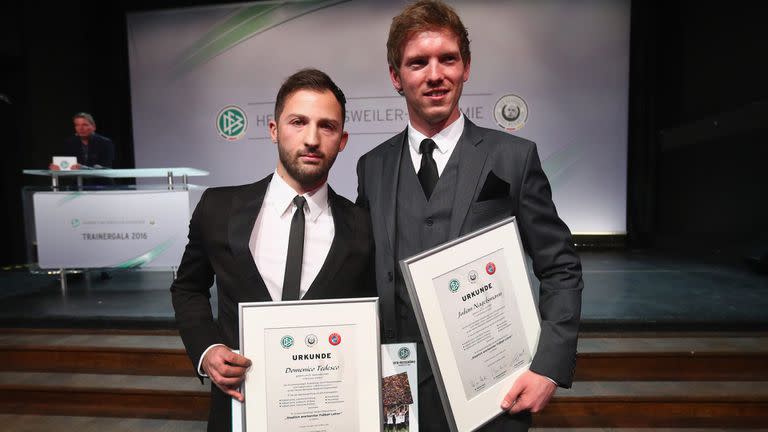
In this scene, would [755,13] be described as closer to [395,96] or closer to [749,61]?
[749,61]

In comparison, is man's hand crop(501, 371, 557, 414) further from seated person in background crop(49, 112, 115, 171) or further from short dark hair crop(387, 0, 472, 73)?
seated person in background crop(49, 112, 115, 171)

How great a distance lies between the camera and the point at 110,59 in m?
5.83

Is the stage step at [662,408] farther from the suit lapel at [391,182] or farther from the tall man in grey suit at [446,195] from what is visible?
the suit lapel at [391,182]

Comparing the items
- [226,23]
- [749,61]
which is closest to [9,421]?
[226,23]

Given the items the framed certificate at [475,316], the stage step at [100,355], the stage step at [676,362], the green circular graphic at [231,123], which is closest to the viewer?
the framed certificate at [475,316]

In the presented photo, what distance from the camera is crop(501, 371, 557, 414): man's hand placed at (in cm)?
79

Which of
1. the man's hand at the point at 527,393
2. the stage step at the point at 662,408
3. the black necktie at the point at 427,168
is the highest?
the black necktie at the point at 427,168

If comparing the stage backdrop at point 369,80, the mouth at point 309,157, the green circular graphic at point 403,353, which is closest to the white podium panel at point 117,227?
the stage backdrop at point 369,80

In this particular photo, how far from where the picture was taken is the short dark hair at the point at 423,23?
882 mm

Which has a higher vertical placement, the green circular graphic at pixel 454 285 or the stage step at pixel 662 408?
the green circular graphic at pixel 454 285

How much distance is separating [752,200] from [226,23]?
272 inches

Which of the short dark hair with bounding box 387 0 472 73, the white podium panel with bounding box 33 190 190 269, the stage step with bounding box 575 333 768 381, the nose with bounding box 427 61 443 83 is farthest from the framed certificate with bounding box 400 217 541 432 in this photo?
the white podium panel with bounding box 33 190 190 269

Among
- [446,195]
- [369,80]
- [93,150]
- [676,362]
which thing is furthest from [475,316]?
[93,150]

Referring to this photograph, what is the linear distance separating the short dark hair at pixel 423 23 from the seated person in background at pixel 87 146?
15.6 feet
